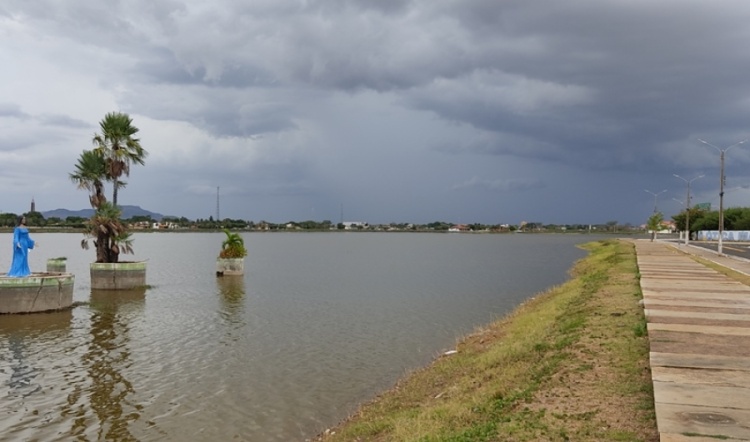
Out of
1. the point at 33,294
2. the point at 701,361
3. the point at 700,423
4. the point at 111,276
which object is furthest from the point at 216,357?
the point at 111,276

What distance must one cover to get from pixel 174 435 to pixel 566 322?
34.5ft

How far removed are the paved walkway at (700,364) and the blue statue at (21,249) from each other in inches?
900

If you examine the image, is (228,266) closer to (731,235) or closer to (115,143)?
(115,143)

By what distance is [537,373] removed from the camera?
10.4 metres

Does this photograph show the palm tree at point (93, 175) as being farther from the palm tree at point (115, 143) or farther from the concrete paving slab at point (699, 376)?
the concrete paving slab at point (699, 376)

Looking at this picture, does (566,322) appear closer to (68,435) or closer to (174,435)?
(174,435)

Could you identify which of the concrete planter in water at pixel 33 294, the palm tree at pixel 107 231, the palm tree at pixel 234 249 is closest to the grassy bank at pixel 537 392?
the concrete planter in water at pixel 33 294

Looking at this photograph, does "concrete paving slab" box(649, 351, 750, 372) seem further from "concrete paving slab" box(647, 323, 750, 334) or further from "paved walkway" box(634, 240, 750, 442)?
"concrete paving slab" box(647, 323, 750, 334)

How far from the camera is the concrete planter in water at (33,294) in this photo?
76.5 ft

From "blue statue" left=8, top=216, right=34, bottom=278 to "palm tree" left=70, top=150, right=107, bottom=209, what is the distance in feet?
32.3

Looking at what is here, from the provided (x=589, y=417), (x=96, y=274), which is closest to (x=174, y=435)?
(x=589, y=417)

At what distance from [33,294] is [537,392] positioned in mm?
22237

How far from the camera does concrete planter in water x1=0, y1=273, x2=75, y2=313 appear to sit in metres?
23.3

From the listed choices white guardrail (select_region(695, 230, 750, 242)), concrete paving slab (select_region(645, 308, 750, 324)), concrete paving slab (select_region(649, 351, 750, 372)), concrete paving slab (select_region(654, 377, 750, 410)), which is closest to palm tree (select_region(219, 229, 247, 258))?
concrete paving slab (select_region(645, 308, 750, 324))
